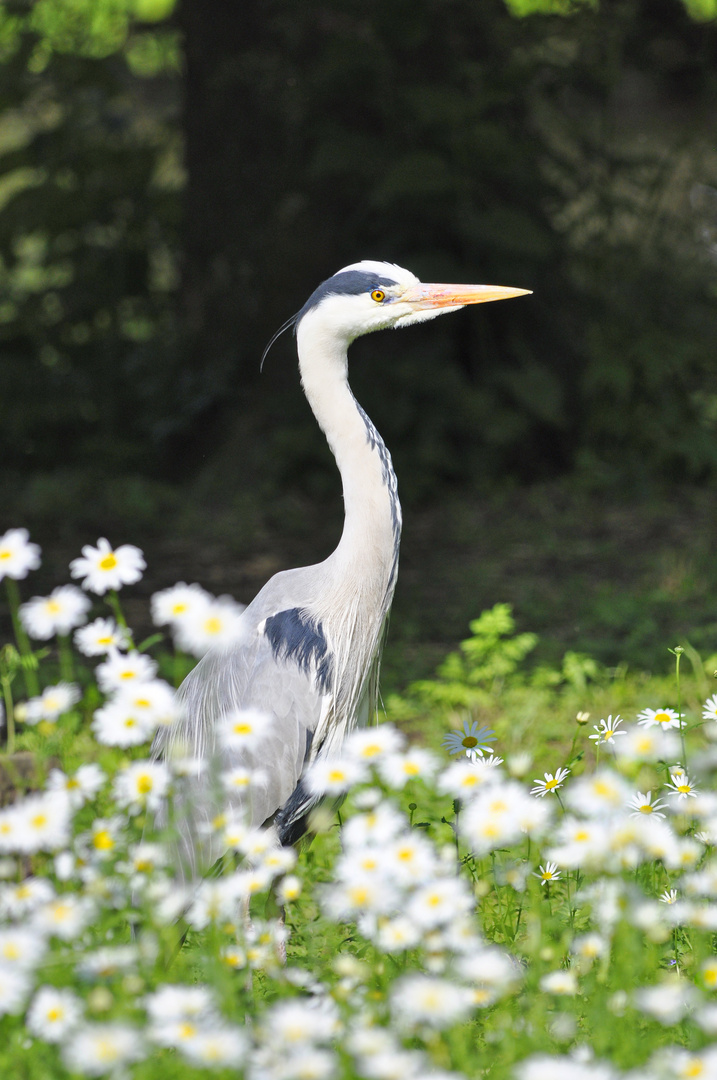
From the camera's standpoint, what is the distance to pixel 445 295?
3.18 metres

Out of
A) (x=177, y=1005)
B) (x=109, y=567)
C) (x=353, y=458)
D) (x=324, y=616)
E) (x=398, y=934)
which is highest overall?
(x=109, y=567)

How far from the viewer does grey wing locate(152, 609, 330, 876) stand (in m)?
2.92

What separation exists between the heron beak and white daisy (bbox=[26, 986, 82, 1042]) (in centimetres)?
200

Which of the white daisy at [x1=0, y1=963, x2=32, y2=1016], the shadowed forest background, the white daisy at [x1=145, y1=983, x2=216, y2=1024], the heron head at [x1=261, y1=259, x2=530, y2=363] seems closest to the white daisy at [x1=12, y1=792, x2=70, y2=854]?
the white daisy at [x1=0, y1=963, x2=32, y2=1016]

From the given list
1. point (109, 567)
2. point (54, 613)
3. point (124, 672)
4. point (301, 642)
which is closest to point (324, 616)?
point (301, 642)

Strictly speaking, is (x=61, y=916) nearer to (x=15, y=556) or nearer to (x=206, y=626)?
(x=206, y=626)

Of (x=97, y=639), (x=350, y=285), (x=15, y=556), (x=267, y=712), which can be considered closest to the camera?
(x=15, y=556)

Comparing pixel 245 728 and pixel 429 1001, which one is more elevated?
pixel 245 728

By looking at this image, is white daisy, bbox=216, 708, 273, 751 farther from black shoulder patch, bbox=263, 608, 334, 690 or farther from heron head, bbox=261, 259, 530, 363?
heron head, bbox=261, 259, 530, 363

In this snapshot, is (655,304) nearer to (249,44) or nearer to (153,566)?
(249,44)

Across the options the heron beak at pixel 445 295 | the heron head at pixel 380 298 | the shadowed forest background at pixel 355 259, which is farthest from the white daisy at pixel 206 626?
the shadowed forest background at pixel 355 259

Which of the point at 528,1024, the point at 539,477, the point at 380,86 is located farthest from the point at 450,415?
the point at 528,1024

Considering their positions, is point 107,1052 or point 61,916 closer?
point 107,1052

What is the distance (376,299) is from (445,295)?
196 millimetres
